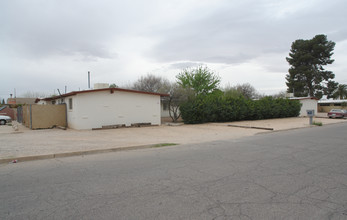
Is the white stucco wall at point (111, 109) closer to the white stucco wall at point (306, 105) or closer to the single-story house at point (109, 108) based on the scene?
the single-story house at point (109, 108)

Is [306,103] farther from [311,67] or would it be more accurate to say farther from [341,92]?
[341,92]

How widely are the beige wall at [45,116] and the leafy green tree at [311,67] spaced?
170ft

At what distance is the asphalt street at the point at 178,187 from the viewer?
3.78m

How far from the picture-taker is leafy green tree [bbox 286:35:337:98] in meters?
53.2

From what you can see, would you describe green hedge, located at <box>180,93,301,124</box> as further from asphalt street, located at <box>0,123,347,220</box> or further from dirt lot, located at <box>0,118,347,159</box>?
asphalt street, located at <box>0,123,347,220</box>

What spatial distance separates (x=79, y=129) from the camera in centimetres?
1730

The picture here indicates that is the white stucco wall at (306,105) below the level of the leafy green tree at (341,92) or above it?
below

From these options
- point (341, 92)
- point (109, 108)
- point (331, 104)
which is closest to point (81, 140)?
point (109, 108)

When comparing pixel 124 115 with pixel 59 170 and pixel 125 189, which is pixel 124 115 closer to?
pixel 59 170

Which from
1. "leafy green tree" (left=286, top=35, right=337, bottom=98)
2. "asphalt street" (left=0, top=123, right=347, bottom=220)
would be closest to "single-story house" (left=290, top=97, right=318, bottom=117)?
"leafy green tree" (left=286, top=35, right=337, bottom=98)

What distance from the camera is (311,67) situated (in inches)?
2125

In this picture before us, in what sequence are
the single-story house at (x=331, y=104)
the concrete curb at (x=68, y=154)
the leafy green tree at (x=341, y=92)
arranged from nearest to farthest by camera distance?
the concrete curb at (x=68, y=154), the single-story house at (x=331, y=104), the leafy green tree at (x=341, y=92)

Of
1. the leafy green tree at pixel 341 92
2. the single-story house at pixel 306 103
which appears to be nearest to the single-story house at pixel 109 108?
the single-story house at pixel 306 103

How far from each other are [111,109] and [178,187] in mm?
14645
